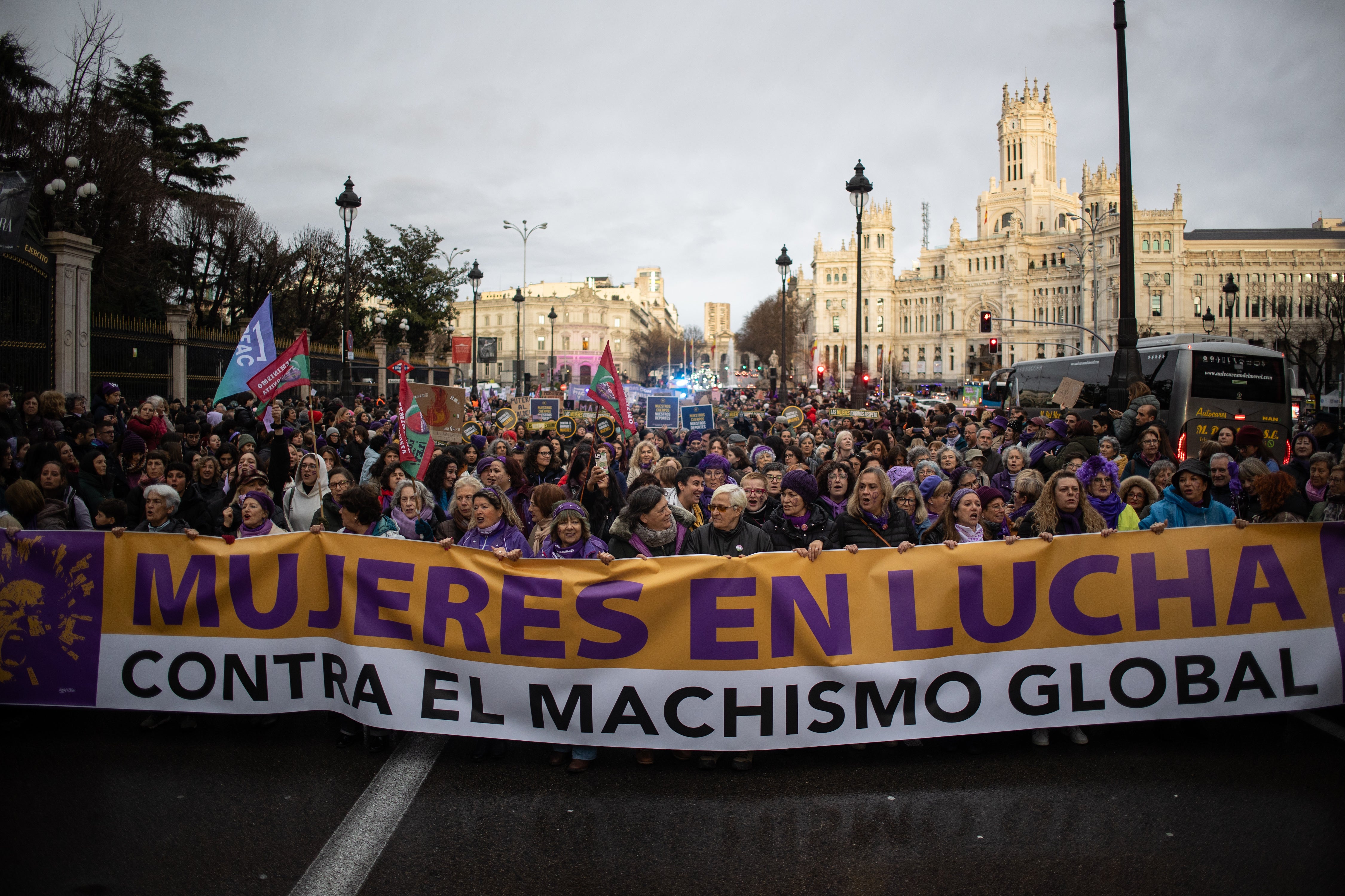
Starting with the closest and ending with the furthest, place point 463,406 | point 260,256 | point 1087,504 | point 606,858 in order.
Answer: point 606,858 → point 1087,504 → point 463,406 → point 260,256

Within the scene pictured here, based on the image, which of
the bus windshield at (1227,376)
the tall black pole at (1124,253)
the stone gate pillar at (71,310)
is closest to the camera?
the tall black pole at (1124,253)

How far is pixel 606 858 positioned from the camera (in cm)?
378

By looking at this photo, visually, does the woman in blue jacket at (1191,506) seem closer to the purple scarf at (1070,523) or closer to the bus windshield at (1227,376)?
the purple scarf at (1070,523)

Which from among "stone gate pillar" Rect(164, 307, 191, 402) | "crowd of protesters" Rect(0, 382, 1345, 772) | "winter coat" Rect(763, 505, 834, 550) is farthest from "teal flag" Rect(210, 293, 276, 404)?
"stone gate pillar" Rect(164, 307, 191, 402)

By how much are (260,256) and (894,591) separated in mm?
43158

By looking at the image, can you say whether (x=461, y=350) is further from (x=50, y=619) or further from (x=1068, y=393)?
(x=50, y=619)

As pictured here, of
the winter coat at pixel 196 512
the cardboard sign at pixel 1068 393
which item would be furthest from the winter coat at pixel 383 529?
the cardboard sign at pixel 1068 393

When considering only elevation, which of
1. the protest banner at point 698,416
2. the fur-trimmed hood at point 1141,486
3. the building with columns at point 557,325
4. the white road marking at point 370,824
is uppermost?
the building with columns at point 557,325

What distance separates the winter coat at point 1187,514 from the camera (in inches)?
234

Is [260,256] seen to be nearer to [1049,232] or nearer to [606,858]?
[606,858]

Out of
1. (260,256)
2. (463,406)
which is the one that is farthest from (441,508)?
(260,256)

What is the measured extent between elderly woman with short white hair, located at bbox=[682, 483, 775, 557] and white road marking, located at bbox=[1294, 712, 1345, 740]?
3.49 metres

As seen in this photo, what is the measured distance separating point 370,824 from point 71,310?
15.7 metres

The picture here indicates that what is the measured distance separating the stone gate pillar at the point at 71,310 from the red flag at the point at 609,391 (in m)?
9.67
